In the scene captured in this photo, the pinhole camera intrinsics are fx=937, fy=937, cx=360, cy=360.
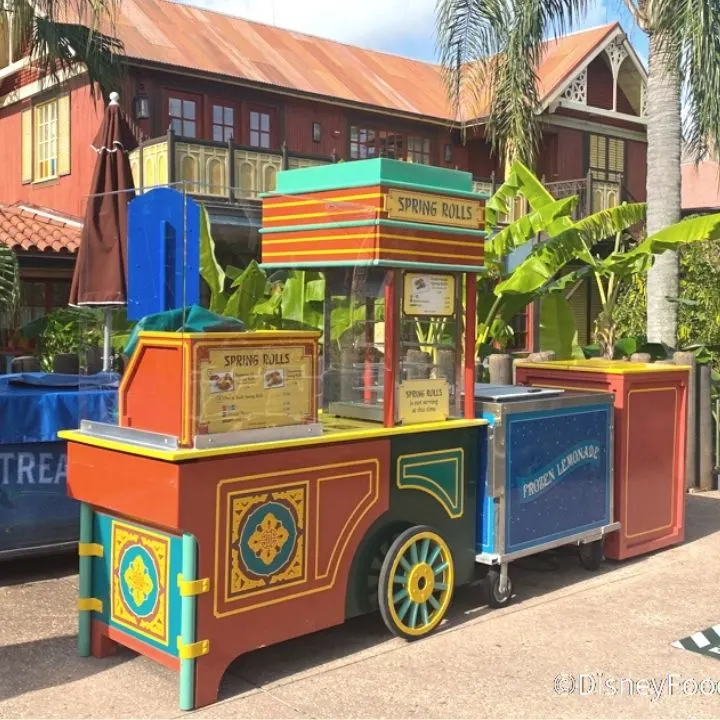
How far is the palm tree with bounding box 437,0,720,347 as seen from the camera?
30.1ft

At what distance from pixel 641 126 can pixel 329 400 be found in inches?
747

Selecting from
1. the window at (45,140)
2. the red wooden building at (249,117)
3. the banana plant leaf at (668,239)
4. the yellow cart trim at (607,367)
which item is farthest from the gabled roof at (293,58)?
the yellow cart trim at (607,367)

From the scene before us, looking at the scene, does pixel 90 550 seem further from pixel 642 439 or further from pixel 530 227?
pixel 530 227

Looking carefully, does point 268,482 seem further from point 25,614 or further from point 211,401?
point 25,614

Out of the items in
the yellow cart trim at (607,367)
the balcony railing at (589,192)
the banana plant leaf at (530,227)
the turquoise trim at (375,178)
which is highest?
the balcony railing at (589,192)

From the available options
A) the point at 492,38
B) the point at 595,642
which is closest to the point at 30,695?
the point at 595,642

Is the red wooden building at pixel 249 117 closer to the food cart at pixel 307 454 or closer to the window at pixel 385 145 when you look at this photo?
the window at pixel 385 145

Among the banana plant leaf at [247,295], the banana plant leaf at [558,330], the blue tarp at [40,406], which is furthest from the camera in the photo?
the banana plant leaf at [558,330]

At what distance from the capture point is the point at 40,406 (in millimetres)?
5996

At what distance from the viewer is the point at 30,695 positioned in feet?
14.2

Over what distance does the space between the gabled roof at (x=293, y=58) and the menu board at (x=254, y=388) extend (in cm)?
1125

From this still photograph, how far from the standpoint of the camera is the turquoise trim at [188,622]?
4.17m

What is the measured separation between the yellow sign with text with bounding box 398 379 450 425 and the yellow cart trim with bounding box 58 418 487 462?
0.06 metres

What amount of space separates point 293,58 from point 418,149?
3072mm
